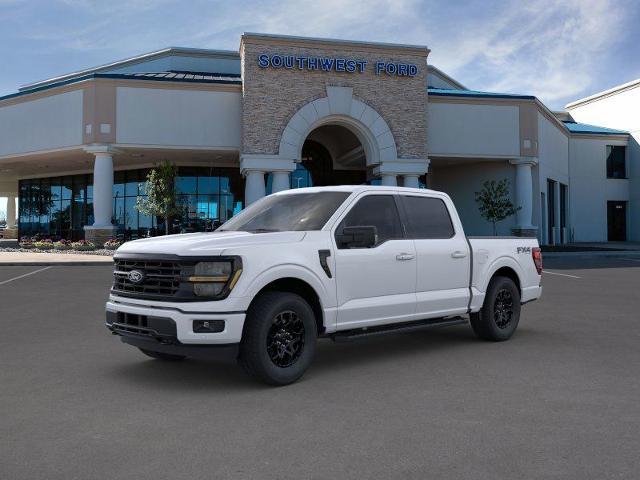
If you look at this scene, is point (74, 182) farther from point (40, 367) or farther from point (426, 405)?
point (426, 405)

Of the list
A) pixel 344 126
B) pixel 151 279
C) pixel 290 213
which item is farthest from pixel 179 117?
pixel 151 279

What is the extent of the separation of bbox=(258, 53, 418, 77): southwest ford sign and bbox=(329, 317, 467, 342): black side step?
78.0ft

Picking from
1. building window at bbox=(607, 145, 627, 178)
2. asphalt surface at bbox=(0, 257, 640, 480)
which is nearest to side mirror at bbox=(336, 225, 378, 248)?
asphalt surface at bbox=(0, 257, 640, 480)

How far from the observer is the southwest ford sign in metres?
29.4

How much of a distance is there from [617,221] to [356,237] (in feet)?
153

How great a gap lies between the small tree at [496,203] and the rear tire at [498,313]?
2526 cm

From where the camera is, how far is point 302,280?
20.1ft

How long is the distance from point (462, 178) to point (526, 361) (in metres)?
32.3

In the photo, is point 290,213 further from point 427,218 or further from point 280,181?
point 280,181

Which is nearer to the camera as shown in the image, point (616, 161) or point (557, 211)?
point (557, 211)

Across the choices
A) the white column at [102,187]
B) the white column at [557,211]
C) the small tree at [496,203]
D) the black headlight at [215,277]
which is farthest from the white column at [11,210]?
A: the black headlight at [215,277]

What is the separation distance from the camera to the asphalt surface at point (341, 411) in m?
3.91

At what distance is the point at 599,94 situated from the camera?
50.9m

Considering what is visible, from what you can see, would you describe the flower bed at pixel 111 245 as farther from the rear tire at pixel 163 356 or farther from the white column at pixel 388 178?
the rear tire at pixel 163 356
